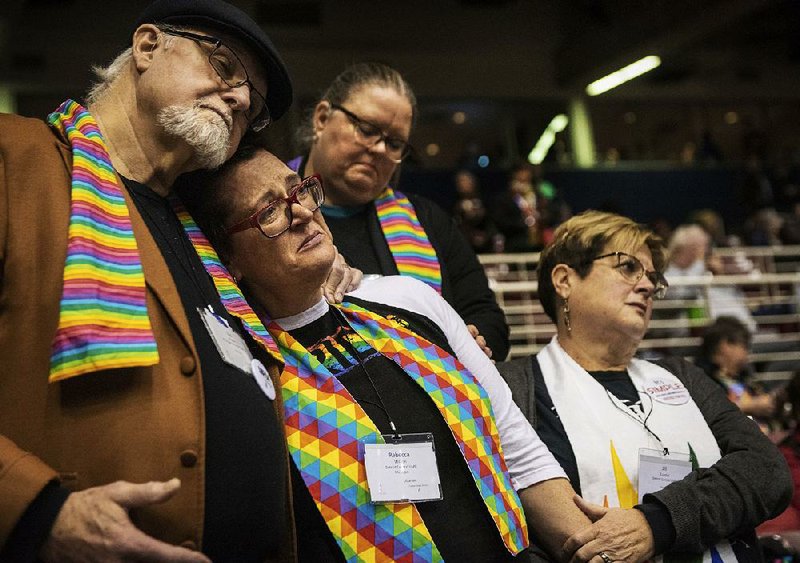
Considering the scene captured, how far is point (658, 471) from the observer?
2129 millimetres

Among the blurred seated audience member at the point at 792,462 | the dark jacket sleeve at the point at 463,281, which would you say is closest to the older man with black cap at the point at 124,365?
the dark jacket sleeve at the point at 463,281

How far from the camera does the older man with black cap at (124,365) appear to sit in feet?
3.90

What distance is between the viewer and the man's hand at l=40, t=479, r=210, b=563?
1.16 m

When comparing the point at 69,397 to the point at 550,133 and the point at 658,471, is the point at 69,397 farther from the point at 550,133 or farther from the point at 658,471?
the point at 550,133

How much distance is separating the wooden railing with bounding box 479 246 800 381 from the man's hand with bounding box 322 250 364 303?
356 cm

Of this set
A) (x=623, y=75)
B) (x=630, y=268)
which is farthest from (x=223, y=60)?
(x=623, y=75)

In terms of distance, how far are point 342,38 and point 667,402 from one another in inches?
365

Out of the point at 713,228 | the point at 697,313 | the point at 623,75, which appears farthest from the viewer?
the point at 623,75

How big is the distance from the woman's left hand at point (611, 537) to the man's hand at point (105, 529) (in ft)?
3.33

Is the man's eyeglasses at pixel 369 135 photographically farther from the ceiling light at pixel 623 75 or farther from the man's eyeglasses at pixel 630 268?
the ceiling light at pixel 623 75

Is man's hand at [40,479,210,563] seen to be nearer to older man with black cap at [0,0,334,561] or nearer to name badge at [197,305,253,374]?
older man with black cap at [0,0,334,561]

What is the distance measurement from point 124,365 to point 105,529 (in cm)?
25

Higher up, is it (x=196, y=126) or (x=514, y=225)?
(x=514, y=225)

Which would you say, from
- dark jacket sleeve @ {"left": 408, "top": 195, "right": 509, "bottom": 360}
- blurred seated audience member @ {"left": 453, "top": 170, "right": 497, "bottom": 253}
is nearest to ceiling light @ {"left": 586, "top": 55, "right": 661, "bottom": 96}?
blurred seated audience member @ {"left": 453, "top": 170, "right": 497, "bottom": 253}
